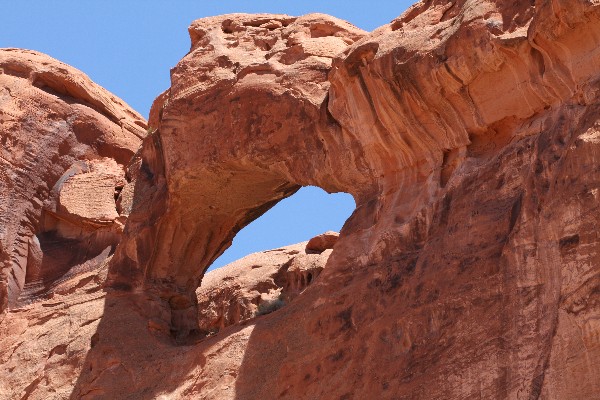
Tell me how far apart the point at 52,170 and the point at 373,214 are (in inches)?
269

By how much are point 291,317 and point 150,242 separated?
144 inches

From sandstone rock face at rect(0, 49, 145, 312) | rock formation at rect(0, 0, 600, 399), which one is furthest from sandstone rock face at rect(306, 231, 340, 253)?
rock formation at rect(0, 0, 600, 399)

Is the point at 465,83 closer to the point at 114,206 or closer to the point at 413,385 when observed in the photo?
the point at 413,385

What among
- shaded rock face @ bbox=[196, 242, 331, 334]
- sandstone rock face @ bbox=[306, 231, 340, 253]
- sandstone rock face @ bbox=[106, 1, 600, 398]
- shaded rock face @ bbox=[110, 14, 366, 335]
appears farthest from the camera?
sandstone rock face @ bbox=[306, 231, 340, 253]

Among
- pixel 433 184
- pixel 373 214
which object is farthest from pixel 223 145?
pixel 433 184

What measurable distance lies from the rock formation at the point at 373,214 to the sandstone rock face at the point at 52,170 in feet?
0.62

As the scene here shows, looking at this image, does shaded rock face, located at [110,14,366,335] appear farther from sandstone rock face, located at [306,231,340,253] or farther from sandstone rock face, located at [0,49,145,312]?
sandstone rock face, located at [306,231,340,253]

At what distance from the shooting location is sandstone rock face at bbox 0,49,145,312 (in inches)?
790

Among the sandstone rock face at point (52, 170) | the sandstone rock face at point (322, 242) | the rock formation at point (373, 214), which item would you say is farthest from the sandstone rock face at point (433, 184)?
the sandstone rock face at point (322, 242)

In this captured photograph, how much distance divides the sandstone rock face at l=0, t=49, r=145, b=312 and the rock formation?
190 mm

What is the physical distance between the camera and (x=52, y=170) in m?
20.8

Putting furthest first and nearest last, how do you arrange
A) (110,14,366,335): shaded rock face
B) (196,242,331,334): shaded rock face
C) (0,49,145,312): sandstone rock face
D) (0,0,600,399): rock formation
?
(196,242,331,334): shaded rock face
(0,49,145,312): sandstone rock face
(110,14,366,335): shaded rock face
(0,0,600,399): rock formation

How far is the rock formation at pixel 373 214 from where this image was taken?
12.7 meters

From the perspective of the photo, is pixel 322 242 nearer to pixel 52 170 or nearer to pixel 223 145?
pixel 52 170
